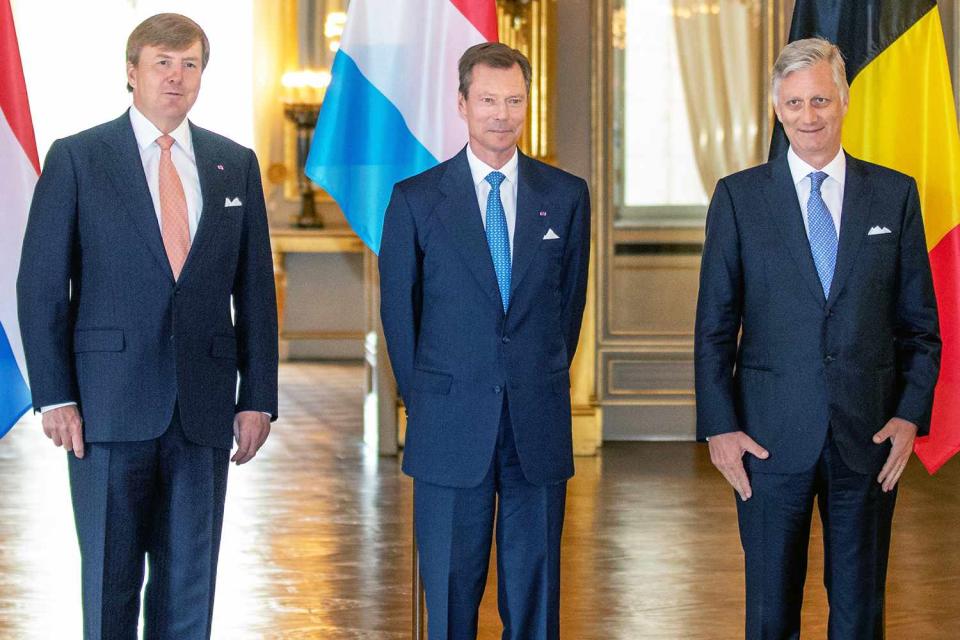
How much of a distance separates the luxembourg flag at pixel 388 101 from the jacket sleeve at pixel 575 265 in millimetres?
731

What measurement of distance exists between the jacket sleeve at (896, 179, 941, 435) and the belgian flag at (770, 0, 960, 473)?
519mm

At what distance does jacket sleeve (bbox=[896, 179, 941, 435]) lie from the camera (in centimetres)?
299

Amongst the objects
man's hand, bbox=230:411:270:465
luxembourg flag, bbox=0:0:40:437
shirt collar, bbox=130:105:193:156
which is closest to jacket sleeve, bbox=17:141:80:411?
shirt collar, bbox=130:105:193:156

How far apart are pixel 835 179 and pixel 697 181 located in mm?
4734

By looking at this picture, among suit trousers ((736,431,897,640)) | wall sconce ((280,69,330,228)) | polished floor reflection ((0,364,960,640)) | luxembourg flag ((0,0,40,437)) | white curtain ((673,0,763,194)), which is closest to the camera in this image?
suit trousers ((736,431,897,640))

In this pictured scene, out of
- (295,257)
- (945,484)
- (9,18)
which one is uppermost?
(9,18)

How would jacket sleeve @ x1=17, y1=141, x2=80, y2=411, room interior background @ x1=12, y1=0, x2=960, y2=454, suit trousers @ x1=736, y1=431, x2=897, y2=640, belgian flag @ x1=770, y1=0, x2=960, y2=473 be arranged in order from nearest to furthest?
jacket sleeve @ x1=17, y1=141, x2=80, y2=411 < suit trousers @ x1=736, y1=431, x2=897, y2=640 < belgian flag @ x1=770, y1=0, x2=960, y2=473 < room interior background @ x1=12, y1=0, x2=960, y2=454

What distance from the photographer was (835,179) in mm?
3012

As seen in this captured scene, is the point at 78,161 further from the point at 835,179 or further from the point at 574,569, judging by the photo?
the point at 574,569

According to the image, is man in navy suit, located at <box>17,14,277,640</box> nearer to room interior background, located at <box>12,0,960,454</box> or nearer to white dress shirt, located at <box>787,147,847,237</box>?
white dress shirt, located at <box>787,147,847,237</box>

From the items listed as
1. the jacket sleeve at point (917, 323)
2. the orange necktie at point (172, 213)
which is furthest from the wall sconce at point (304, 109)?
the jacket sleeve at point (917, 323)

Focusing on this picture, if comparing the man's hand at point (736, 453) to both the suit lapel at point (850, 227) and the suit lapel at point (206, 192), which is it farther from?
the suit lapel at point (206, 192)

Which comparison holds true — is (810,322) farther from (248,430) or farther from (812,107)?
(248,430)

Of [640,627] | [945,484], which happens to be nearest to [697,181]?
[945,484]
